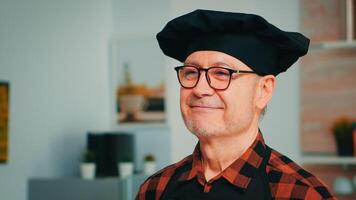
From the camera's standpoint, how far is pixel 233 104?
1076 millimetres

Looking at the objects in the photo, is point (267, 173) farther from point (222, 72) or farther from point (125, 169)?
point (125, 169)

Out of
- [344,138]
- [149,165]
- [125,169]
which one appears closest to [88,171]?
[125,169]

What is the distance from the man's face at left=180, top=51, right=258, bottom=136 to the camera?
3.53ft

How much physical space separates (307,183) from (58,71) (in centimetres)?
249

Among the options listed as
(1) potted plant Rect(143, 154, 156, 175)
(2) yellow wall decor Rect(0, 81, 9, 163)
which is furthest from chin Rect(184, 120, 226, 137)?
(1) potted plant Rect(143, 154, 156, 175)

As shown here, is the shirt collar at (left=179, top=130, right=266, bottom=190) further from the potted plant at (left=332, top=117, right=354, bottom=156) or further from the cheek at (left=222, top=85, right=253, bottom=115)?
the potted plant at (left=332, top=117, right=354, bottom=156)

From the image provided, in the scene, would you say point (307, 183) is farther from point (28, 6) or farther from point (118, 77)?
point (118, 77)

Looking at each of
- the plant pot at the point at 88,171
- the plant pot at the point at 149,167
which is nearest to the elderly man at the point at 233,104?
the plant pot at the point at 88,171

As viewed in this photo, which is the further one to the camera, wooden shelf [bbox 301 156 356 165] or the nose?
wooden shelf [bbox 301 156 356 165]

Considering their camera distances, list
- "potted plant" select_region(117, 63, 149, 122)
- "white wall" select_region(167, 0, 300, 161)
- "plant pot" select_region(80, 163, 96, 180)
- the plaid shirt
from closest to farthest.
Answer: the plaid shirt → "white wall" select_region(167, 0, 300, 161) → "plant pot" select_region(80, 163, 96, 180) → "potted plant" select_region(117, 63, 149, 122)

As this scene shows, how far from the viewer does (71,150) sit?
3.52 meters

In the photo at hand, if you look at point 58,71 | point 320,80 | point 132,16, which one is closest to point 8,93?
point 58,71

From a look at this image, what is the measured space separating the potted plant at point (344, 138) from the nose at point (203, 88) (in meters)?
2.37

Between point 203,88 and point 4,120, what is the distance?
1992 millimetres
